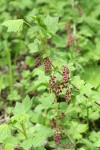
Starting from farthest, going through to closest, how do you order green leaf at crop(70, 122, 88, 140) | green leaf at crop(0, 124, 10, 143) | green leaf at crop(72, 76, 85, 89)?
green leaf at crop(70, 122, 88, 140) → green leaf at crop(72, 76, 85, 89) → green leaf at crop(0, 124, 10, 143)

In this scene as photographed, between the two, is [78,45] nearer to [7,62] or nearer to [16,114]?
[7,62]

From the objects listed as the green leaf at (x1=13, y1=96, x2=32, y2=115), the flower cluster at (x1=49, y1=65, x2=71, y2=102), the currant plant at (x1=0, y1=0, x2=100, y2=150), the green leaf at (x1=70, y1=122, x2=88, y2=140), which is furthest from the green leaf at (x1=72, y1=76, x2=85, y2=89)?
the green leaf at (x1=70, y1=122, x2=88, y2=140)

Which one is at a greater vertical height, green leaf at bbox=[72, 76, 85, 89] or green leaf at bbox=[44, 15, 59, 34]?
green leaf at bbox=[44, 15, 59, 34]

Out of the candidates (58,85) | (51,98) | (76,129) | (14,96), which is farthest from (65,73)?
(14,96)

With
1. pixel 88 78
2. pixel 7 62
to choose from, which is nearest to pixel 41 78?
pixel 88 78

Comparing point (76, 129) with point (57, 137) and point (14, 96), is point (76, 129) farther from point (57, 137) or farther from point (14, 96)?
point (14, 96)

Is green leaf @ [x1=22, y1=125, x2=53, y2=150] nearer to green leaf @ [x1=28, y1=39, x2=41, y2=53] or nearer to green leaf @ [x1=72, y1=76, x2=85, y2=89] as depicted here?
green leaf @ [x1=72, y1=76, x2=85, y2=89]

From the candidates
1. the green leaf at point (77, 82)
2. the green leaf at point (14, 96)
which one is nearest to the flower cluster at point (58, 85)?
the green leaf at point (77, 82)

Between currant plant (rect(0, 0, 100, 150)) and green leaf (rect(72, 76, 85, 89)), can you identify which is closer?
currant plant (rect(0, 0, 100, 150))

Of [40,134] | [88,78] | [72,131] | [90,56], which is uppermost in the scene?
[90,56]

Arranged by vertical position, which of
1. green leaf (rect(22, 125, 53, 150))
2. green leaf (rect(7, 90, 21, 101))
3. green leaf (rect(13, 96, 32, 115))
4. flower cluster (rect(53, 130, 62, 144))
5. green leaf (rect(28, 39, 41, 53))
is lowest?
green leaf (rect(22, 125, 53, 150))

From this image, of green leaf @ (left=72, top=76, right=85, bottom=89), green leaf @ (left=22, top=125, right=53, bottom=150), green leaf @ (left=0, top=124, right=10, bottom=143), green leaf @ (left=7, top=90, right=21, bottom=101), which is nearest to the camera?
green leaf @ (left=0, top=124, right=10, bottom=143)
